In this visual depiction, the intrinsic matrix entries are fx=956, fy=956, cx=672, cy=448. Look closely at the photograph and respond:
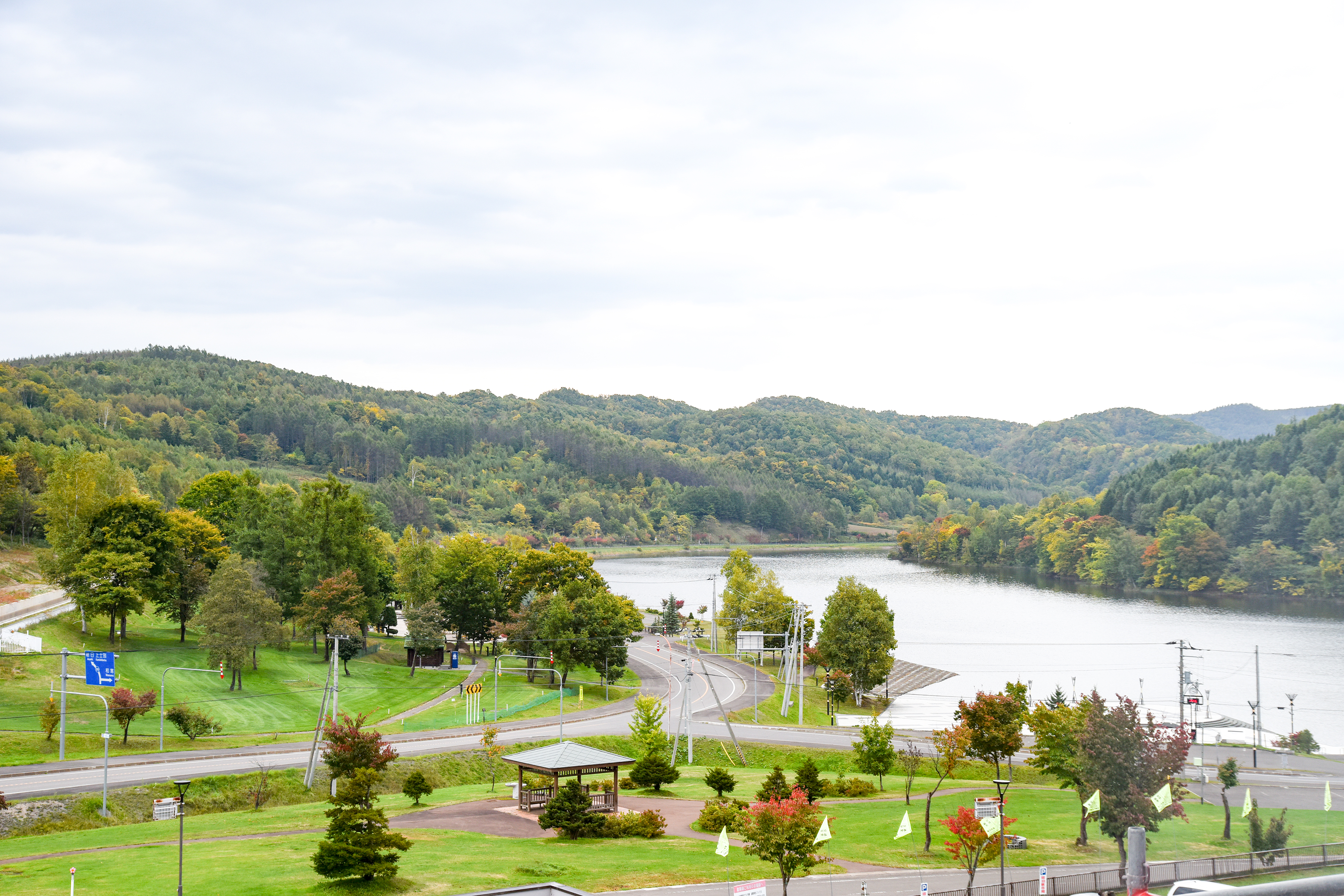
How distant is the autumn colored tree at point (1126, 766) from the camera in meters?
26.3

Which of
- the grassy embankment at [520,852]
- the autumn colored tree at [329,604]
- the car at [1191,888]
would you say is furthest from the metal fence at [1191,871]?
the autumn colored tree at [329,604]

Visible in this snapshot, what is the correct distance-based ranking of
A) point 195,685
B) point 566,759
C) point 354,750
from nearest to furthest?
point 354,750 < point 566,759 < point 195,685

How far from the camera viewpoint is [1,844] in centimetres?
2611

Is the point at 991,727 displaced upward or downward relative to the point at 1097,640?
upward

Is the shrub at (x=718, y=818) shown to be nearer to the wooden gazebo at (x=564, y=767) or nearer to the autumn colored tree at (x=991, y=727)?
the wooden gazebo at (x=564, y=767)

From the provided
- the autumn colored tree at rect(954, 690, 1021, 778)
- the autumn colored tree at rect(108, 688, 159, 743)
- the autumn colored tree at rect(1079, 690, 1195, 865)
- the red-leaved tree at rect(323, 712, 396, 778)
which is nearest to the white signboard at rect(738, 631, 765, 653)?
the autumn colored tree at rect(954, 690, 1021, 778)

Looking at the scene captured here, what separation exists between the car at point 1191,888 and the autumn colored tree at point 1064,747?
1101 inches

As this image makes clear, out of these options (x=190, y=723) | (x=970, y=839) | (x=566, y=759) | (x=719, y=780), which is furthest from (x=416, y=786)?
(x=970, y=839)

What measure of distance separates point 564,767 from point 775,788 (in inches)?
266

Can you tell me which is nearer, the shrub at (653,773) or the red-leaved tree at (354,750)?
the red-leaved tree at (354,750)

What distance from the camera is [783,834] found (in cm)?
2273

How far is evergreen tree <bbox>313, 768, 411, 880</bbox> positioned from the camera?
21.9 metres

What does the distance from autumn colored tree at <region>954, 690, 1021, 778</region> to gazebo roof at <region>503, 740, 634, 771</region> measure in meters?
12.4

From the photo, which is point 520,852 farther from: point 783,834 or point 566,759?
point 783,834
